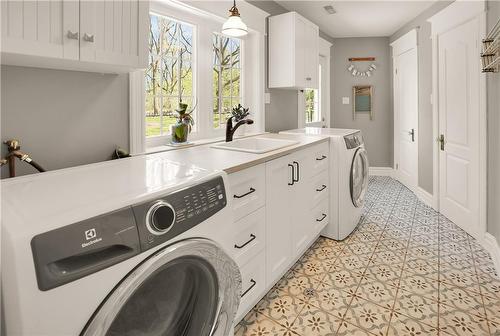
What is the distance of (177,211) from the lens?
988 millimetres

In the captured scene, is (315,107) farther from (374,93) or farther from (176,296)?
(176,296)

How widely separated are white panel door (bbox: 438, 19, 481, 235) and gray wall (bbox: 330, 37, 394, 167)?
2.01m

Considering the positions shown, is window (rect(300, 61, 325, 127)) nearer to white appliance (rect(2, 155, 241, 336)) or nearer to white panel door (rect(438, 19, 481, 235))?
white panel door (rect(438, 19, 481, 235))

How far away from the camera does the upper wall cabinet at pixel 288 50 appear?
10.3ft

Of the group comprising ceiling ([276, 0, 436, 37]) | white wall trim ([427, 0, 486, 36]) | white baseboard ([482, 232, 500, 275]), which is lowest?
white baseboard ([482, 232, 500, 275])

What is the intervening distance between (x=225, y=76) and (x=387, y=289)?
2149 millimetres

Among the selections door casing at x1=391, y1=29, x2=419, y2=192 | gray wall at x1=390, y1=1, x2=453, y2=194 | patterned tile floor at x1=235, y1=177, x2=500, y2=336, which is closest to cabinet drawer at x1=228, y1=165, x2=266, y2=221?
patterned tile floor at x1=235, y1=177, x2=500, y2=336

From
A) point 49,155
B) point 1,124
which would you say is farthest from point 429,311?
point 1,124

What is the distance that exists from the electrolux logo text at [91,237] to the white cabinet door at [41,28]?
700 millimetres

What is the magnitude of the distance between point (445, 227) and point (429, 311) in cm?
166

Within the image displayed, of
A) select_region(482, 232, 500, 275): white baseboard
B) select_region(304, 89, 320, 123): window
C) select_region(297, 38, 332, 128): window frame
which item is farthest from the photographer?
select_region(297, 38, 332, 128): window frame

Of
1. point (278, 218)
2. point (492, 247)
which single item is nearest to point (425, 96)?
point (492, 247)

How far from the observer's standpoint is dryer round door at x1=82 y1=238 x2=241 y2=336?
83 cm

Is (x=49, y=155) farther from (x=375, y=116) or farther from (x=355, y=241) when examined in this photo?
(x=375, y=116)
